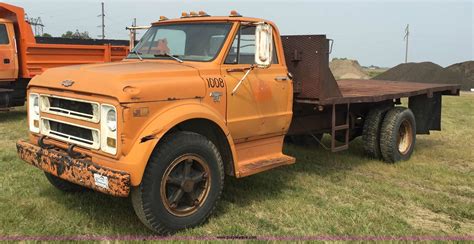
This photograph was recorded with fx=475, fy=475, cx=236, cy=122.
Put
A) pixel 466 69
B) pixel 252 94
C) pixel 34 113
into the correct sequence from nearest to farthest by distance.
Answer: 1. pixel 34 113
2. pixel 252 94
3. pixel 466 69

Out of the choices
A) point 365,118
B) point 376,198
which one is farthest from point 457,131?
point 376,198

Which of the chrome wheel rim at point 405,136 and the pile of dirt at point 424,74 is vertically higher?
the pile of dirt at point 424,74

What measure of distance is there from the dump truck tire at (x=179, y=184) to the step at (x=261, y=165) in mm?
370

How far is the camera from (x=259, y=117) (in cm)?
534

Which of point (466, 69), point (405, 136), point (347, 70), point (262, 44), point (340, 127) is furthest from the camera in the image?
point (347, 70)

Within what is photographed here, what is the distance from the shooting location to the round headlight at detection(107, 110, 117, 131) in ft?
13.1

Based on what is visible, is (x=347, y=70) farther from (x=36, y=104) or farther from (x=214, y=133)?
(x=36, y=104)

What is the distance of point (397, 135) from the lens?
7.73 metres

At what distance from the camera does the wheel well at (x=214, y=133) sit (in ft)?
15.3

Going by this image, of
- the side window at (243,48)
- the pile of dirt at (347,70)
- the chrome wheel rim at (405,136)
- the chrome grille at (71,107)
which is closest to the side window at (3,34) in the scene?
the chrome grille at (71,107)

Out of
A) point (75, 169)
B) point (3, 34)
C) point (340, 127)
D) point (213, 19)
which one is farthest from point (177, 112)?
point (3, 34)

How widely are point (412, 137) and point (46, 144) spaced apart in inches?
236

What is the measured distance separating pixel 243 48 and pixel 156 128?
65.2 inches

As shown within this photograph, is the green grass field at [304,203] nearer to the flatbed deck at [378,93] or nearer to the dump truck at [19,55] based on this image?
the flatbed deck at [378,93]
